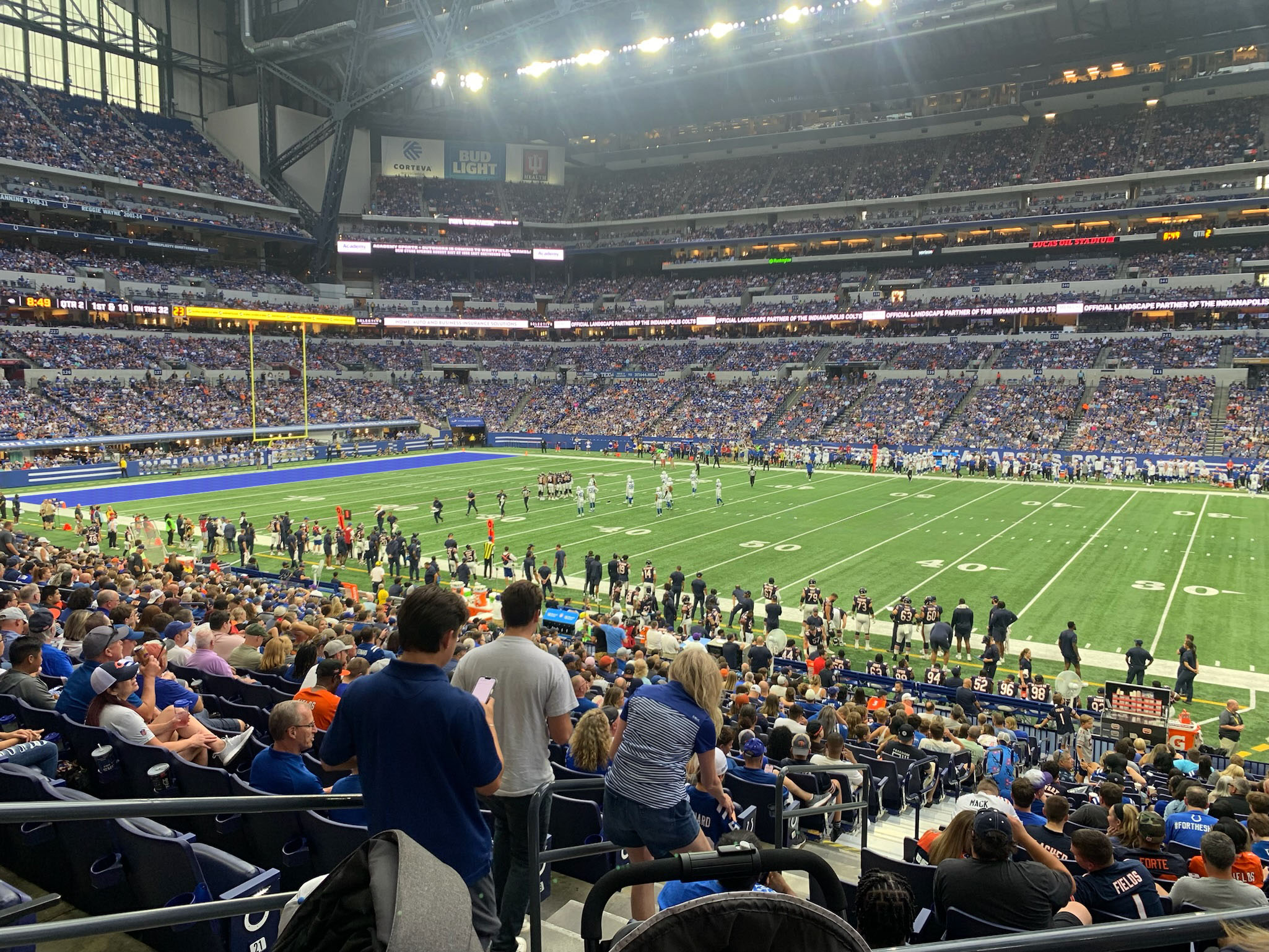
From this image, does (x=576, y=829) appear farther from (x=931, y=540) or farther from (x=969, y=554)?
(x=931, y=540)

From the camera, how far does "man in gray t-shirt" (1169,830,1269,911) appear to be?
4.77m

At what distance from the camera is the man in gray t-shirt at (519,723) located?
164 inches

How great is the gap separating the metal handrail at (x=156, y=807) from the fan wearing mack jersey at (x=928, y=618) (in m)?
18.2

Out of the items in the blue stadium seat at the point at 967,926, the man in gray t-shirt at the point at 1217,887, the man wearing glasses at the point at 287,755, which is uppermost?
the man wearing glasses at the point at 287,755

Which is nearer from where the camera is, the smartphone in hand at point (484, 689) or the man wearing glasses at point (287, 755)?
the smartphone in hand at point (484, 689)

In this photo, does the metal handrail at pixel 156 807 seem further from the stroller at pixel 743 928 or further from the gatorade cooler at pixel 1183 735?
the gatorade cooler at pixel 1183 735

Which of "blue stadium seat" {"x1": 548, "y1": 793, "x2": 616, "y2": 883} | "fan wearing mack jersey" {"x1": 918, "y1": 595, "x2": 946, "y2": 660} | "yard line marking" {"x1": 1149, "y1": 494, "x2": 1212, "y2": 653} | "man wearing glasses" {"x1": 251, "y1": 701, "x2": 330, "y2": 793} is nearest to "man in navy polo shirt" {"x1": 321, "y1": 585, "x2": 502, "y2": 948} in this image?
"man wearing glasses" {"x1": 251, "y1": 701, "x2": 330, "y2": 793}

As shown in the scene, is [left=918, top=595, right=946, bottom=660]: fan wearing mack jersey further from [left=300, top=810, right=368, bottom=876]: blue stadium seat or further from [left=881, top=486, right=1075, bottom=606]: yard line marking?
[left=300, top=810, right=368, bottom=876]: blue stadium seat

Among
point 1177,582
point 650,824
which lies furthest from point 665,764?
point 1177,582

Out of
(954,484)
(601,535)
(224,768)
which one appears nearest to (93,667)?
(224,768)

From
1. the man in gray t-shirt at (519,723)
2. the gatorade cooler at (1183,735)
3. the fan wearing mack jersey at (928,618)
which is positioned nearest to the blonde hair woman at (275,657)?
the man in gray t-shirt at (519,723)

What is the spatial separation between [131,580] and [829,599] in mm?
14862

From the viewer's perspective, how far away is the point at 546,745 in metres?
4.26

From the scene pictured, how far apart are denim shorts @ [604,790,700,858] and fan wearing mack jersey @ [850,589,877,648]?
690 inches
